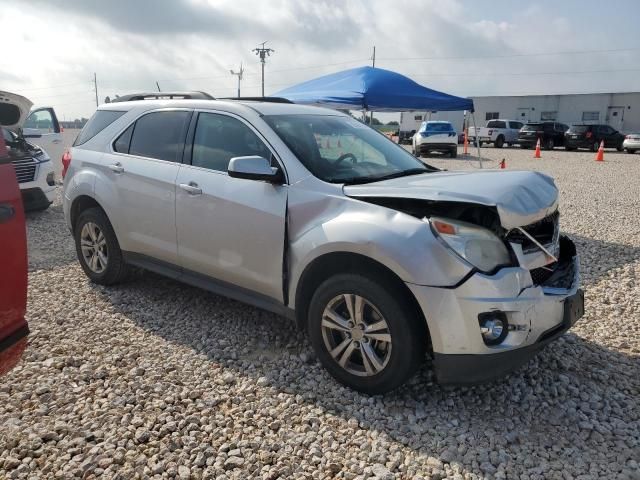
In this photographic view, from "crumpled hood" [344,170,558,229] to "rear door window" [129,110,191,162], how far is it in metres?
1.66

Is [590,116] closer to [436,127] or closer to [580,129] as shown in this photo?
[580,129]

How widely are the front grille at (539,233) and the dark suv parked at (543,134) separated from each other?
28.7m

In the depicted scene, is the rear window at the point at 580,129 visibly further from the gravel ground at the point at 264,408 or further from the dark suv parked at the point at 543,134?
Answer: the gravel ground at the point at 264,408

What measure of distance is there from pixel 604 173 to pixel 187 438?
17768 mm

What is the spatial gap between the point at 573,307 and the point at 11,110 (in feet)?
12.0

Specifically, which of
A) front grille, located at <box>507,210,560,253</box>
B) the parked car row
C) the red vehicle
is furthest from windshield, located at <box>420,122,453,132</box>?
the red vehicle

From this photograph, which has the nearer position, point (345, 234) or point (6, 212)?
point (6, 212)

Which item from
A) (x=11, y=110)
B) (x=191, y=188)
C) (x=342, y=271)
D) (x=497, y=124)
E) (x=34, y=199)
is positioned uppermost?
(x=11, y=110)

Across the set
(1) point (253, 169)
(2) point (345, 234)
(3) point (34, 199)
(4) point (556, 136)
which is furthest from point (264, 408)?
(4) point (556, 136)

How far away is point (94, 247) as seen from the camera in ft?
15.7

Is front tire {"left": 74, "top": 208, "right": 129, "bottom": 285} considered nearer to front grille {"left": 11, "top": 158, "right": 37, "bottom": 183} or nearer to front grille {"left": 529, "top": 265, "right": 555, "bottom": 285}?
front grille {"left": 529, "top": 265, "right": 555, "bottom": 285}

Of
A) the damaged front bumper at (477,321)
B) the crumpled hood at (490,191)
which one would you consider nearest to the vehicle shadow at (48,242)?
the crumpled hood at (490,191)

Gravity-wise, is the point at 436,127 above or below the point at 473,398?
above

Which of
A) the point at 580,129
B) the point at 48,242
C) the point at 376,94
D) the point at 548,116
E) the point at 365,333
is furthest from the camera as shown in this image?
the point at 548,116
